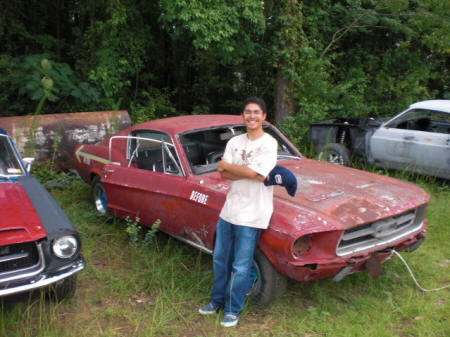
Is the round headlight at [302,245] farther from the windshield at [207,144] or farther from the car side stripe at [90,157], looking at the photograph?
the car side stripe at [90,157]

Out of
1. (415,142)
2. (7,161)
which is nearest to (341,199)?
(7,161)

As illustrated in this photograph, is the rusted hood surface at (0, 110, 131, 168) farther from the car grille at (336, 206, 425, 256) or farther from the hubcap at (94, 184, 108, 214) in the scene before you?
the car grille at (336, 206, 425, 256)

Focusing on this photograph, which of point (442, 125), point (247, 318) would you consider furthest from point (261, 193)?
point (442, 125)

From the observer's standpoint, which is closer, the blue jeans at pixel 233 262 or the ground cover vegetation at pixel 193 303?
the blue jeans at pixel 233 262

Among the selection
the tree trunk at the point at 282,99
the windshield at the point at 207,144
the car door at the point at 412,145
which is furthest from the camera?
the tree trunk at the point at 282,99

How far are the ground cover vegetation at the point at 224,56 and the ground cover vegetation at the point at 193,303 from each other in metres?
4.37

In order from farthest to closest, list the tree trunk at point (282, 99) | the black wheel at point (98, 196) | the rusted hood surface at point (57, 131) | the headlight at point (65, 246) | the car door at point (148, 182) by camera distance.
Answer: the tree trunk at point (282, 99) < the rusted hood surface at point (57, 131) < the black wheel at point (98, 196) < the car door at point (148, 182) < the headlight at point (65, 246)

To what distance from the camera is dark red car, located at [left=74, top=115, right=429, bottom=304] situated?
3.32 meters

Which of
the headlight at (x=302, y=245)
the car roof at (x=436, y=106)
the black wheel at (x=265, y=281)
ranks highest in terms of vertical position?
the car roof at (x=436, y=106)

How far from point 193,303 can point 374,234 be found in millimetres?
1612

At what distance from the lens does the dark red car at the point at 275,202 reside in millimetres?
3324

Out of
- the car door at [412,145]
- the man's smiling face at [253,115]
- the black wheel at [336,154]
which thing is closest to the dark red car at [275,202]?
the man's smiling face at [253,115]

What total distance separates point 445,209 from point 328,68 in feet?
18.9

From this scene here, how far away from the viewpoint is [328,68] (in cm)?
1071
